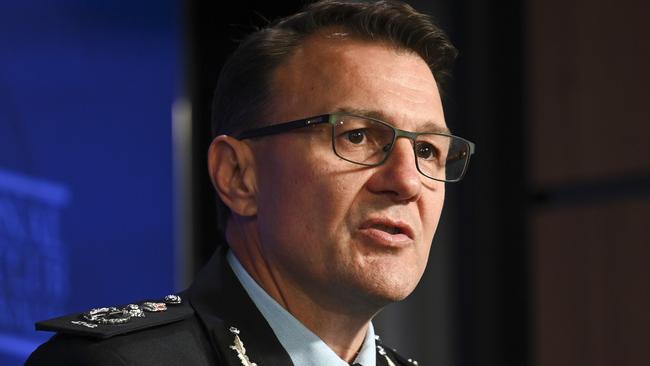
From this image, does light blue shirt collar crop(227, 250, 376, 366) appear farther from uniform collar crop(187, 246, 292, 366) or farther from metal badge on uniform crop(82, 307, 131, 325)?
metal badge on uniform crop(82, 307, 131, 325)

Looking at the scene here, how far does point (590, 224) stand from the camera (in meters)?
4.15

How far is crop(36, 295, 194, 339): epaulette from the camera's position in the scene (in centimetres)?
187

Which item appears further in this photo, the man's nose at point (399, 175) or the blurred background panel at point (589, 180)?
the blurred background panel at point (589, 180)

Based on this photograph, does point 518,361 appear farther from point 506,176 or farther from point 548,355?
point 506,176

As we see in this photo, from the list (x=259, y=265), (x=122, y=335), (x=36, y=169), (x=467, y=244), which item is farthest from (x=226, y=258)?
(x=467, y=244)

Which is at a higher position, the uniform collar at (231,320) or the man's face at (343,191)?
the man's face at (343,191)

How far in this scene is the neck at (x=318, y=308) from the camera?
206 cm

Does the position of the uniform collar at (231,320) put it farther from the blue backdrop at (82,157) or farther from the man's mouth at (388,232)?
the blue backdrop at (82,157)

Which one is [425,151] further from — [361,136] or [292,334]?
[292,334]

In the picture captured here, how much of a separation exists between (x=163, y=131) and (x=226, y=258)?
1.34 meters

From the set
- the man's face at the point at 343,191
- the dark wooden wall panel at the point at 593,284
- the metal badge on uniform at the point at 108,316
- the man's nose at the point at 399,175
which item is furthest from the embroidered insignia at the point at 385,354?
the dark wooden wall panel at the point at 593,284

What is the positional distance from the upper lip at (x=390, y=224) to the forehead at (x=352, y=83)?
0.58 feet

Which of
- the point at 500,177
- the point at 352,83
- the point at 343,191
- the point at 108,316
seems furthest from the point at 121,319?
the point at 500,177

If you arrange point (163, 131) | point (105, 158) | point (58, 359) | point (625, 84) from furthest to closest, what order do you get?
1. point (625, 84)
2. point (163, 131)
3. point (105, 158)
4. point (58, 359)
